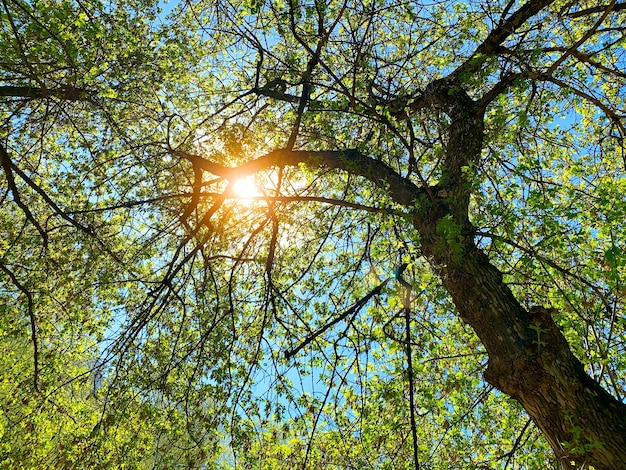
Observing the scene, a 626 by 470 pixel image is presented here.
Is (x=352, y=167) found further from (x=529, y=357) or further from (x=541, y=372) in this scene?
(x=541, y=372)

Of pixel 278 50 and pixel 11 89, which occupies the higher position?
pixel 278 50

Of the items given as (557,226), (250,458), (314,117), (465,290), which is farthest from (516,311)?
(314,117)

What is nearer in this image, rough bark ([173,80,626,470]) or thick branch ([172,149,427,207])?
rough bark ([173,80,626,470])

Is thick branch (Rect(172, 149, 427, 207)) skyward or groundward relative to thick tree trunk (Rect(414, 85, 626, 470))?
skyward

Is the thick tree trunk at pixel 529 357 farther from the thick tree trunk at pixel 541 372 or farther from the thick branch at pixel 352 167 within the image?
the thick branch at pixel 352 167

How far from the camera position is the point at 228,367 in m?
4.54

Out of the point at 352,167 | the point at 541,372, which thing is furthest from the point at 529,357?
the point at 352,167

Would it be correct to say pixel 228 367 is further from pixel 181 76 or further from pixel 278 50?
pixel 278 50

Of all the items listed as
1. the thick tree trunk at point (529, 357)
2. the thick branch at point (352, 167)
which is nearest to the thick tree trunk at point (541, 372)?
the thick tree trunk at point (529, 357)

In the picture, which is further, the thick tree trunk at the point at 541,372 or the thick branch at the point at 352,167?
the thick branch at the point at 352,167

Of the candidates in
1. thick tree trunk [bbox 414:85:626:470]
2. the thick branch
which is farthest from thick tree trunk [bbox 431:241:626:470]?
the thick branch

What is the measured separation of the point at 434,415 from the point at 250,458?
76.8 inches

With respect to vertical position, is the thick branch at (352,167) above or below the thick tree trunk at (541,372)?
above

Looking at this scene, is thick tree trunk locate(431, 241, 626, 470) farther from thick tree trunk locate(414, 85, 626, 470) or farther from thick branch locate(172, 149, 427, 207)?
thick branch locate(172, 149, 427, 207)
